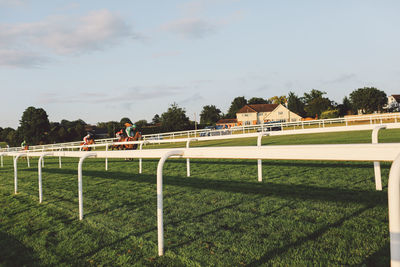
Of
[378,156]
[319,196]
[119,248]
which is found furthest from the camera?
[319,196]

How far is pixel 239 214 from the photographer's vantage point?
12.0 ft

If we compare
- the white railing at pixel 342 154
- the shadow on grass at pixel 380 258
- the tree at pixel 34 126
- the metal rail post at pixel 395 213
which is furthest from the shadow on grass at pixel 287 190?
the tree at pixel 34 126

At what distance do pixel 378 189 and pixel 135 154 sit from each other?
3456 mm

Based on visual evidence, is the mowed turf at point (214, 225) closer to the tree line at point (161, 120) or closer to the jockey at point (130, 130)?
the jockey at point (130, 130)

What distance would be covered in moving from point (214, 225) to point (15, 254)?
2.02m

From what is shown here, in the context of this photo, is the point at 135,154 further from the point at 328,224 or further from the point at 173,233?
the point at 328,224

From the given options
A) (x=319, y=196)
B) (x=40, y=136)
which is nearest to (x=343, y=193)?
(x=319, y=196)

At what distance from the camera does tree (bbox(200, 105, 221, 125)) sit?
427 ft

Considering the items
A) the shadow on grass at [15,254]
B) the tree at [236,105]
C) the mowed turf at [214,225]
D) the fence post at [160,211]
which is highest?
the tree at [236,105]

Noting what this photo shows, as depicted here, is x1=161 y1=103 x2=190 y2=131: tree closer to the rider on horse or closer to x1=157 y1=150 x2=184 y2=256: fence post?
the rider on horse

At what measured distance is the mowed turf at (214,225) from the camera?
2537 mm

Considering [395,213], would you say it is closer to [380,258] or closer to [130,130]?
[380,258]

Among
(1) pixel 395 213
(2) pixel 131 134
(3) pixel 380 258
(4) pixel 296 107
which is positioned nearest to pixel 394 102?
(4) pixel 296 107

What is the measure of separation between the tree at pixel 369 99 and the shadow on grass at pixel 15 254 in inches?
3514
